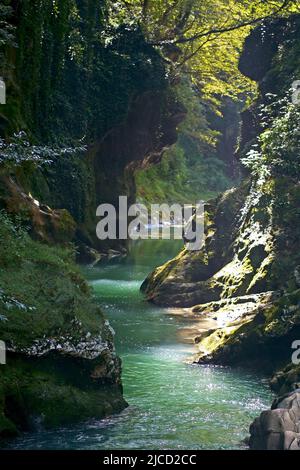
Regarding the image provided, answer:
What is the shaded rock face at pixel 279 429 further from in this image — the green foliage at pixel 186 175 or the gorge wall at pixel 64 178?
the green foliage at pixel 186 175

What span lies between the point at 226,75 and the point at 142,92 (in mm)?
8078

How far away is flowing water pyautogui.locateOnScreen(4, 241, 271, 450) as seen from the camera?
33.8 ft

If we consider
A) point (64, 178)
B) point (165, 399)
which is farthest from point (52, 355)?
point (64, 178)

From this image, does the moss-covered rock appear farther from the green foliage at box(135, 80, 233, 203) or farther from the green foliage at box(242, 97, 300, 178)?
the green foliage at box(135, 80, 233, 203)

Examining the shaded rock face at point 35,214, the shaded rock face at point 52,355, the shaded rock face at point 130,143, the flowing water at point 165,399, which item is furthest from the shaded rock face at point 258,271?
the shaded rock face at point 130,143

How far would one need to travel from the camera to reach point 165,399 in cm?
1309

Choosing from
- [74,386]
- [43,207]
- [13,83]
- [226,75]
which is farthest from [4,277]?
[226,75]

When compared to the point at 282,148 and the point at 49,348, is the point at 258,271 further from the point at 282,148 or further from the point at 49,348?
the point at 49,348

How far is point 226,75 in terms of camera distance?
39.0 m

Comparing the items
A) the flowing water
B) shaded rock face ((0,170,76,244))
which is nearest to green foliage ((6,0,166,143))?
shaded rock face ((0,170,76,244))

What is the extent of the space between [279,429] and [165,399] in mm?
3882

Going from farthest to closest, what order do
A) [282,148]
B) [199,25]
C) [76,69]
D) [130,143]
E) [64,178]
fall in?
[130,143], [199,25], [64,178], [76,69], [282,148]

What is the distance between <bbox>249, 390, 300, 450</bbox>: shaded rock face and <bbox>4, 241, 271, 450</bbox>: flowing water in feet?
2.04

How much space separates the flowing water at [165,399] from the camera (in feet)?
33.8
